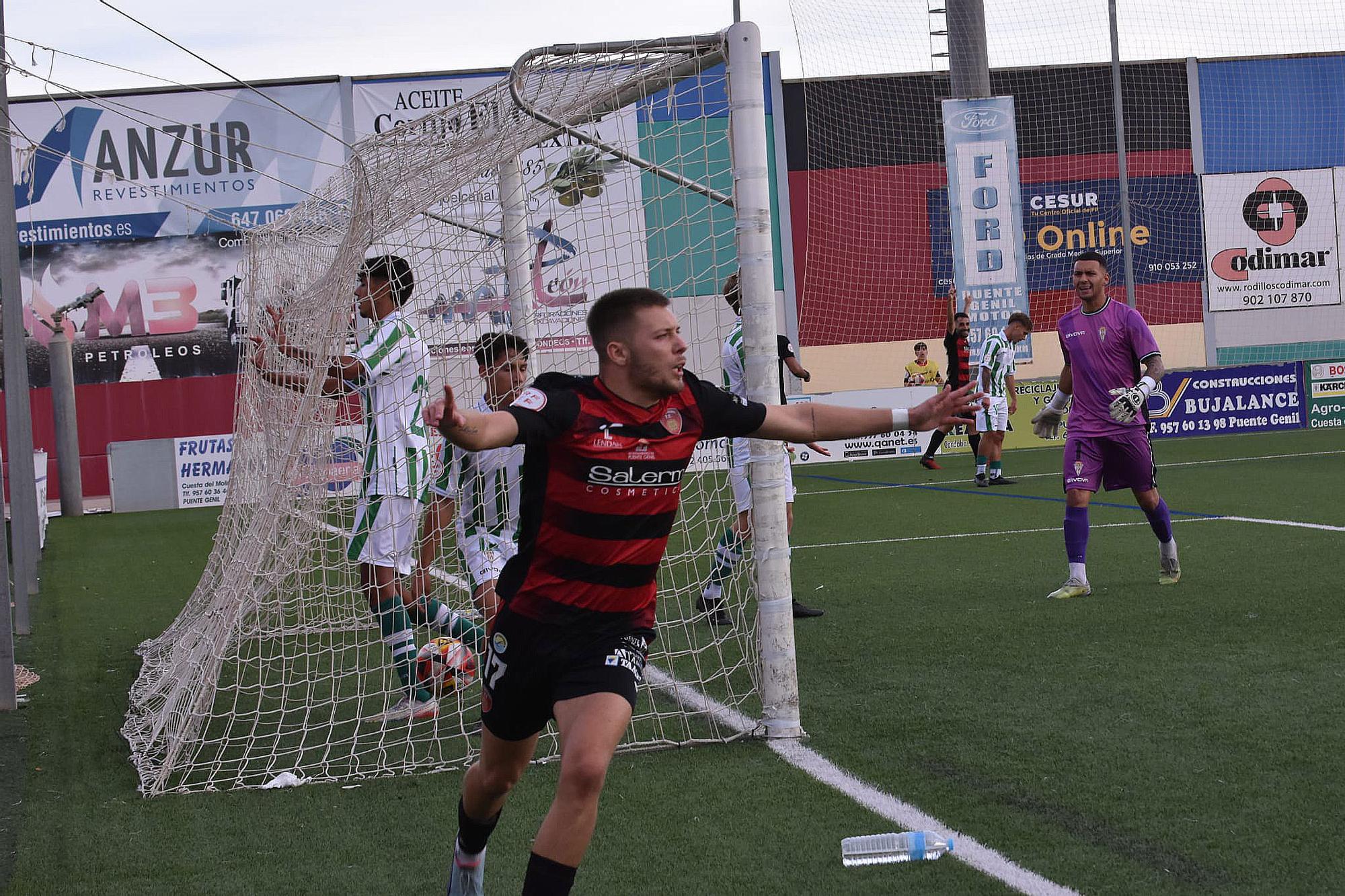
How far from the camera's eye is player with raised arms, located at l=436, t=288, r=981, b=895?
3.35 metres

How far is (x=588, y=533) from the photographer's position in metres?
3.47

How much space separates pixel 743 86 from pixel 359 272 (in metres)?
1.83

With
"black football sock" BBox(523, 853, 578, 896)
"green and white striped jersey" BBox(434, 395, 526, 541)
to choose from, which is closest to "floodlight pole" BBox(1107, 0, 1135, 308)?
"green and white striped jersey" BBox(434, 395, 526, 541)

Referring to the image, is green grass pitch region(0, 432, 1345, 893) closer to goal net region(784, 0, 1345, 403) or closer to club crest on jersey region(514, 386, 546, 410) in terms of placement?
club crest on jersey region(514, 386, 546, 410)

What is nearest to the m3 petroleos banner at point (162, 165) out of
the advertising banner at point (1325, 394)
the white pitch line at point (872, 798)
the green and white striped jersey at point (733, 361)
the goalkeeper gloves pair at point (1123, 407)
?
the advertising banner at point (1325, 394)

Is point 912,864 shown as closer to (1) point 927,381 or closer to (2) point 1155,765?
(2) point 1155,765

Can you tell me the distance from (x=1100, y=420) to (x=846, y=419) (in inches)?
202

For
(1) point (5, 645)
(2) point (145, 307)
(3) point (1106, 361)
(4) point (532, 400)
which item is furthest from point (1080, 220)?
(4) point (532, 400)

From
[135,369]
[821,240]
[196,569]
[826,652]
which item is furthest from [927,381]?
[826,652]

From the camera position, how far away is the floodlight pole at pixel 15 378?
30.8 feet

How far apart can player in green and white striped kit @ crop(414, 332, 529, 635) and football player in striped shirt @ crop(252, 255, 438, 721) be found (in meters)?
0.28

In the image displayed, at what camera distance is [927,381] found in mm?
27172

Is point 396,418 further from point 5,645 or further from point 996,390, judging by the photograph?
point 996,390

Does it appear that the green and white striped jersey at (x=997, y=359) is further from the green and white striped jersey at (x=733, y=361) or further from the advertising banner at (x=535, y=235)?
the advertising banner at (x=535, y=235)
